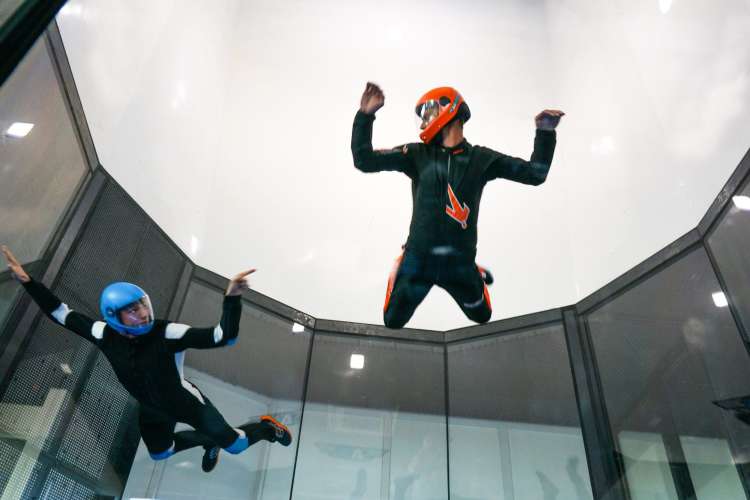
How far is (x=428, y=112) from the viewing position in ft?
9.48

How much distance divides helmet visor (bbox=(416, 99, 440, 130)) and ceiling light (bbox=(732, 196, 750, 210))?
1835 millimetres

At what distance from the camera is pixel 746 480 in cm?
304

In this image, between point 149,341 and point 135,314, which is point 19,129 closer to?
point 135,314

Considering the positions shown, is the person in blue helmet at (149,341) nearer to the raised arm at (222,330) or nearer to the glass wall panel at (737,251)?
the raised arm at (222,330)

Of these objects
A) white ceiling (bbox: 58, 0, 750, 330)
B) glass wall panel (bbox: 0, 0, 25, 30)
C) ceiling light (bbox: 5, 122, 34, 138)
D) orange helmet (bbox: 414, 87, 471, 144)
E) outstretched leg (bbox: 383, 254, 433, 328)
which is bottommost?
glass wall panel (bbox: 0, 0, 25, 30)

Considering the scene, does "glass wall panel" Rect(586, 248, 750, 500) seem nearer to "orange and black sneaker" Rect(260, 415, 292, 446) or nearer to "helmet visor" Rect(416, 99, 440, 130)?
"helmet visor" Rect(416, 99, 440, 130)

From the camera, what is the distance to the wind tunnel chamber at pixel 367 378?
276 centimetres

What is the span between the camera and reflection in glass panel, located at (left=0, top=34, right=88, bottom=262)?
92.0 inches

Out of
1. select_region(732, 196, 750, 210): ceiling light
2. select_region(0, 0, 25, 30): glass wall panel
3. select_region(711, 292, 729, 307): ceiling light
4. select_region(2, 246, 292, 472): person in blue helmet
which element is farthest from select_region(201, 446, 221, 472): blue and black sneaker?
select_region(732, 196, 750, 210): ceiling light

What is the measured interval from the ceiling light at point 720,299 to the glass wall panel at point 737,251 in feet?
Answer: 0.17

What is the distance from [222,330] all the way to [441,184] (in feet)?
4.24

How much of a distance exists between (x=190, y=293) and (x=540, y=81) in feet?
12.2

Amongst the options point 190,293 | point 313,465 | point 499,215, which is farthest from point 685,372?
point 190,293

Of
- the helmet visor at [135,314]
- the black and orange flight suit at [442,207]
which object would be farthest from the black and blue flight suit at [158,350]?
the black and orange flight suit at [442,207]
